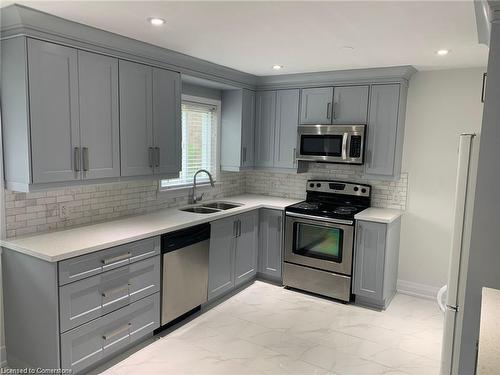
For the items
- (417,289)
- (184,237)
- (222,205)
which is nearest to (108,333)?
(184,237)

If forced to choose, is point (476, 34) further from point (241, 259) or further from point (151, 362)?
point (151, 362)

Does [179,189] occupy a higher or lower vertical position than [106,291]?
higher

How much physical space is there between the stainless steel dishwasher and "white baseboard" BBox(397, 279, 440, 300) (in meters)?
2.23

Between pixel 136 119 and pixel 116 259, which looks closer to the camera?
pixel 116 259

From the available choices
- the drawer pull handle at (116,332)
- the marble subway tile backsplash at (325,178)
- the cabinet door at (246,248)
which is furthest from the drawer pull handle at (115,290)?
the marble subway tile backsplash at (325,178)

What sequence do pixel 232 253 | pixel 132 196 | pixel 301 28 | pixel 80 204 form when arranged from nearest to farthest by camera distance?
pixel 301 28 < pixel 80 204 < pixel 132 196 < pixel 232 253

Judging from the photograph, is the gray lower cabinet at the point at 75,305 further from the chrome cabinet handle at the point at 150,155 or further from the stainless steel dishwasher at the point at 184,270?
the chrome cabinet handle at the point at 150,155

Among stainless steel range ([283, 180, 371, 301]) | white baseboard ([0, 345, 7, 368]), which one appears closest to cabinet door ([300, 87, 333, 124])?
stainless steel range ([283, 180, 371, 301])

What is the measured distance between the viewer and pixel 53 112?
8.18ft

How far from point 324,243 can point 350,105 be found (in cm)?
150

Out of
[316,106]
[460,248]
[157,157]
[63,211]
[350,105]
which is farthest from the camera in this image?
[316,106]

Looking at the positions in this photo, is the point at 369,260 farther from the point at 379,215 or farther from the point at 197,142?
the point at 197,142

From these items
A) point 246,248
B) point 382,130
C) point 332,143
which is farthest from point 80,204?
point 382,130

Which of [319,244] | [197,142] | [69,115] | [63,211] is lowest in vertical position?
[319,244]
